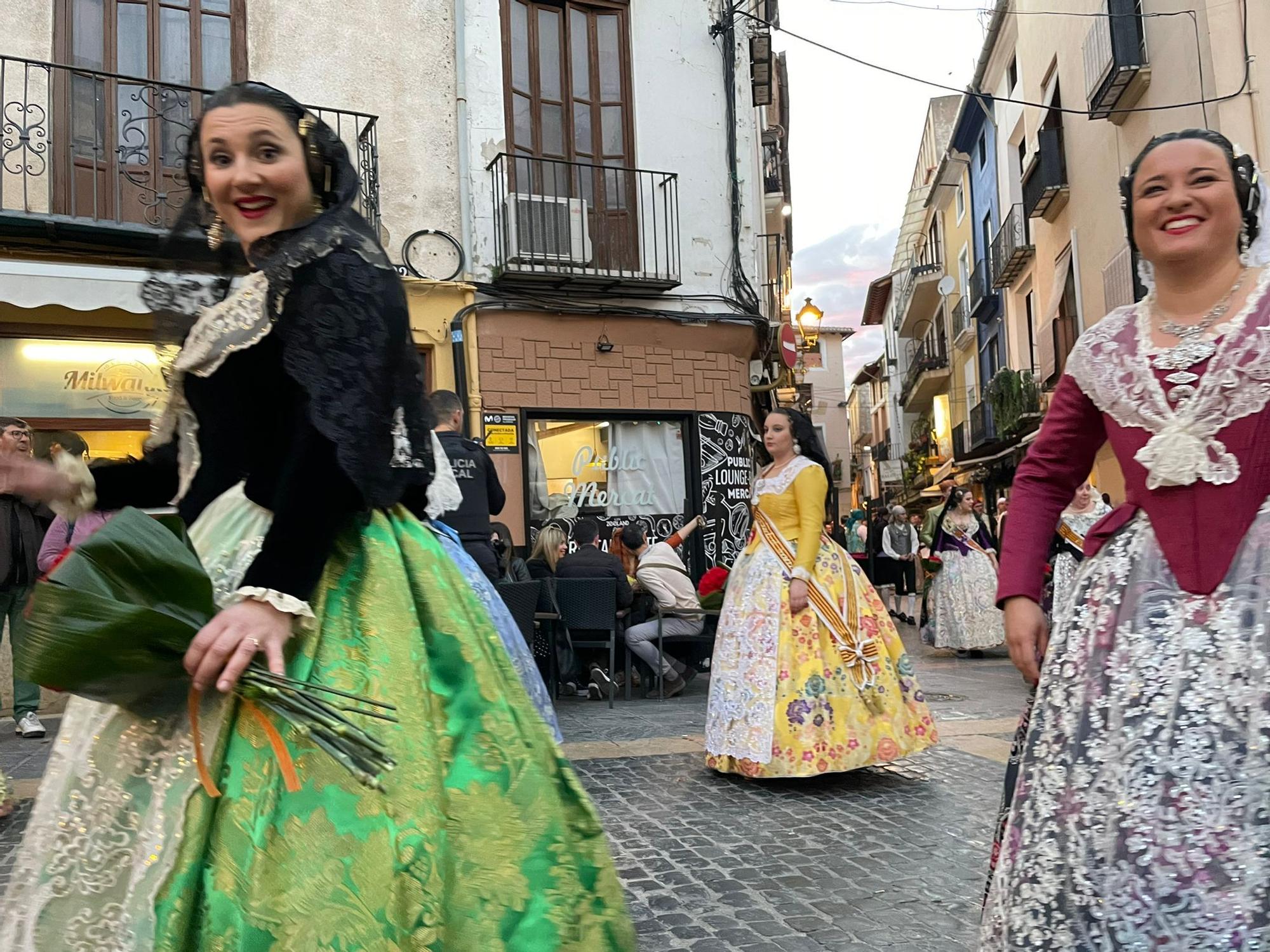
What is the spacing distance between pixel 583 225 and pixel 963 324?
2367cm

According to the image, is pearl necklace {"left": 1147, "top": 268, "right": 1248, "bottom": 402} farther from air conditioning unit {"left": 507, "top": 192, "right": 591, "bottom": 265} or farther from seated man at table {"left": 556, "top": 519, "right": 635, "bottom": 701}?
air conditioning unit {"left": 507, "top": 192, "right": 591, "bottom": 265}

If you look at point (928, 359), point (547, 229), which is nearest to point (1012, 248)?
point (928, 359)

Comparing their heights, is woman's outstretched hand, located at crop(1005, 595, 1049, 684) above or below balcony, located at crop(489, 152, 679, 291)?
below

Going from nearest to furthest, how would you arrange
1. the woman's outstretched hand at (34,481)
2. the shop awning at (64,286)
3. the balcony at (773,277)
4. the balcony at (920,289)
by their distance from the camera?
the woman's outstretched hand at (34,481)
the shop awning at (64,286)
the balcony at (773,277)
the balcony at (920,289)

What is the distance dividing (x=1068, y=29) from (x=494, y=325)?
1239cm

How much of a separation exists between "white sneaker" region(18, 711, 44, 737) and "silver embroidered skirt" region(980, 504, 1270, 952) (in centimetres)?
621

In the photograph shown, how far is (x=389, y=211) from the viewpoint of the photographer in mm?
11203

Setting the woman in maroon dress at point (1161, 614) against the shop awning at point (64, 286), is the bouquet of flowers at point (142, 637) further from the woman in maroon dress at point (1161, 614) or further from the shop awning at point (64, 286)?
the shop awning at point (64, 286)

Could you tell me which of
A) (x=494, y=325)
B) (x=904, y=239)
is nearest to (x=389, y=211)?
(x=494, y=325)

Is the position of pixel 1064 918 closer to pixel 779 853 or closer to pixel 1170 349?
pixel 1170 349

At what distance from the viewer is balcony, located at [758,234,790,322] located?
49.5 ft

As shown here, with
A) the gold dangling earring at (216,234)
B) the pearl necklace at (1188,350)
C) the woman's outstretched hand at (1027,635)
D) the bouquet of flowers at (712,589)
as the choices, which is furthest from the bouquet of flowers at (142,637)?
the bouquet of flowers at (712,589)

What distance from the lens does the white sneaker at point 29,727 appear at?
21.9 feet

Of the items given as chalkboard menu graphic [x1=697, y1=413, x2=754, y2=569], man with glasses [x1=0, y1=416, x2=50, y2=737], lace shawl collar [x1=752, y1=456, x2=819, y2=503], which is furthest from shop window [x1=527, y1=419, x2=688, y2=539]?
lace shawl collar [x1=752, y1=456, x2=819, y2=503]
